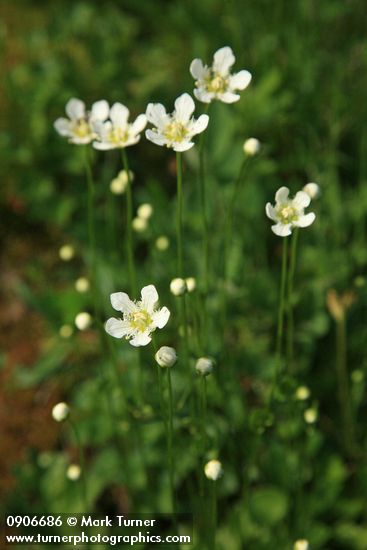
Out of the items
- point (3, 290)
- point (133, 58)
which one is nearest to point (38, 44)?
point (133, 58)

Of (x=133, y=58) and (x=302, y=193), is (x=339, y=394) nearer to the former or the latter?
(x=302, y=193)

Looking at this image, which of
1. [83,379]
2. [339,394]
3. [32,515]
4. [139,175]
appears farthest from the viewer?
[139,175]

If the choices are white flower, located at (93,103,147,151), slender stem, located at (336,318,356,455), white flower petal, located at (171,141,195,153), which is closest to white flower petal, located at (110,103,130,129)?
white flower, located at (93,103,147,151)

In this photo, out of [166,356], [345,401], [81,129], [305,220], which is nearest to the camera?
[166,356]

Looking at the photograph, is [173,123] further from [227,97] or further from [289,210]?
[289,210]

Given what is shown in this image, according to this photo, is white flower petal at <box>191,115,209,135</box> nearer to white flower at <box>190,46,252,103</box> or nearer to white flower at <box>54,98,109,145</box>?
white flower at <box>190,46,252,103</box>

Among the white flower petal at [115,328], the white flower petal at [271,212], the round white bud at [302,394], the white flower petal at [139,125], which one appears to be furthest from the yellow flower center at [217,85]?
the round white bud at [302,394]

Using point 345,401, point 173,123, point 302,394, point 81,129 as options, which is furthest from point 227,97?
point 345,401
